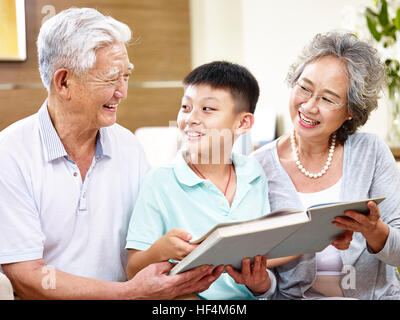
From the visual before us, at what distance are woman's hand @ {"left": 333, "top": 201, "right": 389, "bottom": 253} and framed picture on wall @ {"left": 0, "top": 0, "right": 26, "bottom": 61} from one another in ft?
2.37

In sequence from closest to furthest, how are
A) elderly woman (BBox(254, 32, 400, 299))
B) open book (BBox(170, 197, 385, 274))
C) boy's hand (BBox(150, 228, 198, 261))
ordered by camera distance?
open book (BBox(170, 197, 385, 274))
boy's hand (BBox(150, 228, 198, 261))
elderly woman (BBox(254, 32, 400, 299))

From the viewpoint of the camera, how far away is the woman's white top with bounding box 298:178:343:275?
4.23 ft

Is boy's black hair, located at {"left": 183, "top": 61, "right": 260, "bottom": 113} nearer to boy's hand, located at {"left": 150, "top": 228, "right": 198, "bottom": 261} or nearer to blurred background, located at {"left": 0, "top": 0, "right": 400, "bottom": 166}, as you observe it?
blurred background, located at {"left": 0, "top": 0, "right": 400, "bottom": 166}

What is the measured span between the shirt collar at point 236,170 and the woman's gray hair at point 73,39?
0.95 feet

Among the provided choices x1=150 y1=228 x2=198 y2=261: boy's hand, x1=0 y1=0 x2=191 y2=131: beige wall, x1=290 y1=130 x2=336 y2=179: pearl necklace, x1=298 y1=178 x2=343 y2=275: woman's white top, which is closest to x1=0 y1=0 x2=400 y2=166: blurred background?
x1=0 y1=0 x2=191 y2=131: beige wall

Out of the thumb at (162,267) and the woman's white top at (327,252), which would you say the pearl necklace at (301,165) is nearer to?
the woman's white top at (327,252)

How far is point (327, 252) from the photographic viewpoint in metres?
1.29

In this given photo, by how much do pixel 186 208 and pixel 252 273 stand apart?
0.20 meters

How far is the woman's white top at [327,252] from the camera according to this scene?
4.23 feet

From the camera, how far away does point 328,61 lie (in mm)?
1301

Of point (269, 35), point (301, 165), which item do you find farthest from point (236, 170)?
point (269, 35)

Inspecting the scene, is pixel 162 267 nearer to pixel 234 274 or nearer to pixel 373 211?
pixel 234 274

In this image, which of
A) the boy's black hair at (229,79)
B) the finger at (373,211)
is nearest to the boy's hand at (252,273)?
the finger at (373,211)
